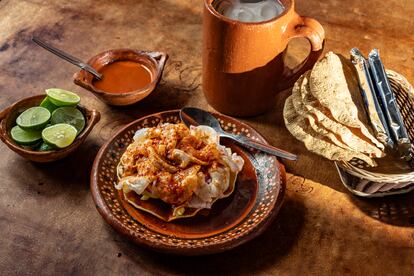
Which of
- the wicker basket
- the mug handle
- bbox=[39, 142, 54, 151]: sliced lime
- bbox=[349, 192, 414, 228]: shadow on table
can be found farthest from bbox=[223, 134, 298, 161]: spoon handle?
bbox=[39, 142, 54, 151]: sliced lime

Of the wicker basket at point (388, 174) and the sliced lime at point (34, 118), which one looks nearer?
the wicker basket at point (388, 174)

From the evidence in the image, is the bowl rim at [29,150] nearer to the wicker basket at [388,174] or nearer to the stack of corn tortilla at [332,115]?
the stack of corn tortilla at [332,115]

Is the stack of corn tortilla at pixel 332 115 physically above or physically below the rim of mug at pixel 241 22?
below

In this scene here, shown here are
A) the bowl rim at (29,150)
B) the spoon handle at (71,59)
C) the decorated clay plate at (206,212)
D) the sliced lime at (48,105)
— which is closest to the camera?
the decorated clay plate at (206,212)

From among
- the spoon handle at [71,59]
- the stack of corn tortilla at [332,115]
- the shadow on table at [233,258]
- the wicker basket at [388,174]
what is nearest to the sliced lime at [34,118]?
the spoon handle at [71,59]

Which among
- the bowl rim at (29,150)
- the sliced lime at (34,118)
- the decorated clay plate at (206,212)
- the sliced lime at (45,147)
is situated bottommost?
the decorated clay plate at (206,212)

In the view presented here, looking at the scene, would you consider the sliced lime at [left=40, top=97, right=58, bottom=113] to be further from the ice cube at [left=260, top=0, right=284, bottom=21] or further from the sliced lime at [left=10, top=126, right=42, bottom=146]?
the ice cube at [left=260, top=0, right=284, bottom=21]
